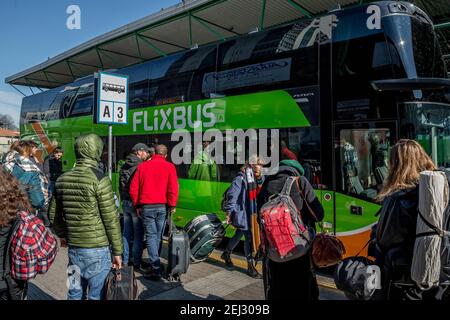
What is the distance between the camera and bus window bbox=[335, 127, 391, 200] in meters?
4.29

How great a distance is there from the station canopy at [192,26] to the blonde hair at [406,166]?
5517 millimetres

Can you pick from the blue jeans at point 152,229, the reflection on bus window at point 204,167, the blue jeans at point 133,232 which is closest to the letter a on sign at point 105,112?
the blue jeans at point 133,232

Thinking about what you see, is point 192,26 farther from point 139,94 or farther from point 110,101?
point 110,101

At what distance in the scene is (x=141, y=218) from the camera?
15.5 feet

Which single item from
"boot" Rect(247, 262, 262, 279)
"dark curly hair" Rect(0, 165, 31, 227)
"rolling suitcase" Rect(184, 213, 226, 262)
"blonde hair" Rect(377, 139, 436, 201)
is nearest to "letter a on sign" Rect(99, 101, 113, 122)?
"rolling suitcase" Rect(184, 213, 226, 262)

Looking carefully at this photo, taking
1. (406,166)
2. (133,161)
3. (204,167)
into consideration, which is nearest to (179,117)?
(204,167)

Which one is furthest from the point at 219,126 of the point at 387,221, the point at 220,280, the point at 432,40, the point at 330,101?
the point at 387,221

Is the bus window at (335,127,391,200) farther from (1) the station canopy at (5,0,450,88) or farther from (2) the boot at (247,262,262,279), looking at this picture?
(1) the station canopy at (5,0,450,88)

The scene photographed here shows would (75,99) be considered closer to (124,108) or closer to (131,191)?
(124,108)

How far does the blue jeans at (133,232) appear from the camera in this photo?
16.2ft

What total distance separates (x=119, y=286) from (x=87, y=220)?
1.98 feet

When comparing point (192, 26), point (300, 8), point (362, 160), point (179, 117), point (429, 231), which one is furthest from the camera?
point (192, 26)

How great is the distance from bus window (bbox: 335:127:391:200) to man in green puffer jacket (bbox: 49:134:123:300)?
9.90 ft

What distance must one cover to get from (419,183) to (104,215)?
2.37m
